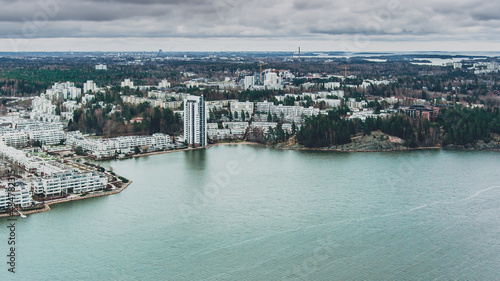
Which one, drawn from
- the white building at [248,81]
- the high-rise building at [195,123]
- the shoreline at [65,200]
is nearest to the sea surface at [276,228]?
the shoreline at [65,200]

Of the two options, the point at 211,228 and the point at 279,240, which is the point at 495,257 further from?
the point at 211,228

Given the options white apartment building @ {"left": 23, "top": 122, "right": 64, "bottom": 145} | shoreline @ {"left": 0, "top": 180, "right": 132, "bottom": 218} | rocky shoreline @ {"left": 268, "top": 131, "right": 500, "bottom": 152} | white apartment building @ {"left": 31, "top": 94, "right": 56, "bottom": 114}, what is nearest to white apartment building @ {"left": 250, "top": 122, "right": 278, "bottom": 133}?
rocky shoreline @ {"left": 268, "top": 131, "right": 500, "bottom": 152}

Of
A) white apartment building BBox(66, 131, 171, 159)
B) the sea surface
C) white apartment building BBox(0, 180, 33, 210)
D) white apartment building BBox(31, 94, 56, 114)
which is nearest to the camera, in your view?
the sea surface

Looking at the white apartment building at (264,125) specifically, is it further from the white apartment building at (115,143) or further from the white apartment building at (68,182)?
the white apartment building at (68,182)

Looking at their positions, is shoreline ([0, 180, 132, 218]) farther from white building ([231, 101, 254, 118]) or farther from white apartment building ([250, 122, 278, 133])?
white building ([231, 101, 254, 118])

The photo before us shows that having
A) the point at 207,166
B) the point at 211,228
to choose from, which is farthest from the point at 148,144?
the point at 211,228

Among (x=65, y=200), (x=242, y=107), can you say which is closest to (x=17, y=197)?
(x=65, y=200)
